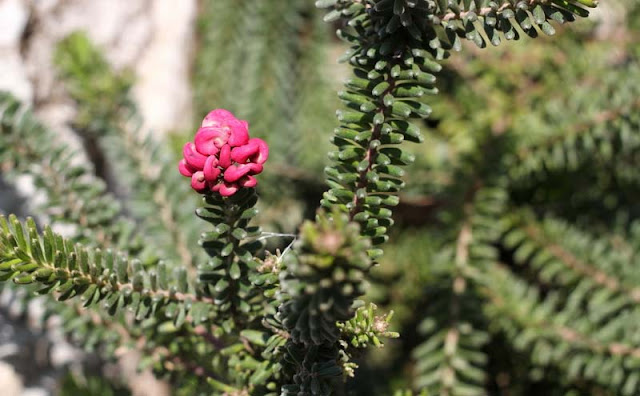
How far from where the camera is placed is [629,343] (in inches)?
46.5

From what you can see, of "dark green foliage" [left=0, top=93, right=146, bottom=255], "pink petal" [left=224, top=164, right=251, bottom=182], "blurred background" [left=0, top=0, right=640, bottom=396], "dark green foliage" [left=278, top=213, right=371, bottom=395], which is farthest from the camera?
"blurred background" [left=0, top=0, right=640, bottom=396]

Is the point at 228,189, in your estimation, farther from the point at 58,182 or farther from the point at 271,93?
the point at 271,93

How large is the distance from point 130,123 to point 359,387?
2.52ft

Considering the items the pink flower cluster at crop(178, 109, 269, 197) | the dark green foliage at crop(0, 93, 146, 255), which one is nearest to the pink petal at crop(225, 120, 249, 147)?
the pink flower cluster at crop(178, 109, 269, 197)

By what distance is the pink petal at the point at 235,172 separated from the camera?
0.67m

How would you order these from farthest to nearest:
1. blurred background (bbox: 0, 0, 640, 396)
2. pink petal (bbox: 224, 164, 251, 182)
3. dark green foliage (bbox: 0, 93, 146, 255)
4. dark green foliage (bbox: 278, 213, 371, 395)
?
blurred background (bbox: 0, 0, 640, 396)
dark green foliage (bbox: 0, 93, 146, 255)
pink petal (bbox: 224, 164, 251, 182)
dark green foliage (bbox: 278, 213, 371, 395)

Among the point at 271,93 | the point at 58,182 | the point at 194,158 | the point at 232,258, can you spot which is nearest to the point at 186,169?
the point at 194,158

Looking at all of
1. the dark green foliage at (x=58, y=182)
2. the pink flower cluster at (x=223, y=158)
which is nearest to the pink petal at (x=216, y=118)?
the pink flower cluster at (x=223, y=158)

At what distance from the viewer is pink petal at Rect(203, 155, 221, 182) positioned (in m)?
0.67

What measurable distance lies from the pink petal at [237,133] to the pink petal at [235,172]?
0.09ft

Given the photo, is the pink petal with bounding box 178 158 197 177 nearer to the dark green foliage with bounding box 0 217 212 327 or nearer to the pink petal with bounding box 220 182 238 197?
the pink petal with bounding box 220 182 238 197

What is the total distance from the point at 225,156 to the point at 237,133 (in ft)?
0.10

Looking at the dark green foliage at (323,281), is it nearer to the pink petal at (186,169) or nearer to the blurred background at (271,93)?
the pink petal at (186,169)

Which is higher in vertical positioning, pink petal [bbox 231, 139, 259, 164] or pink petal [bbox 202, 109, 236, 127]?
pink petal [bbox 202, 109, 236, 127]
